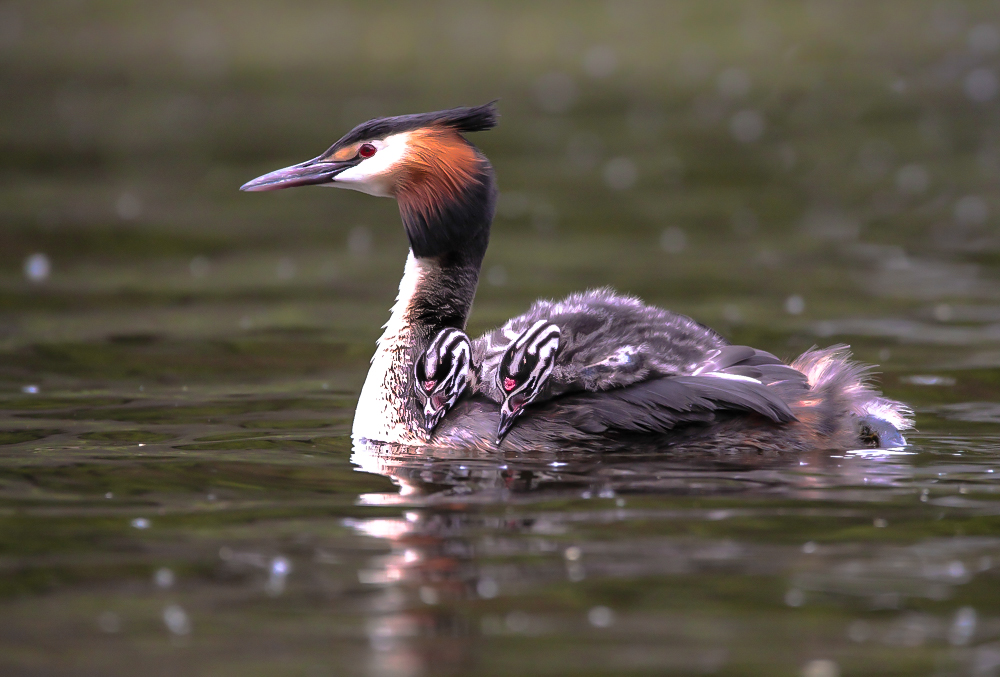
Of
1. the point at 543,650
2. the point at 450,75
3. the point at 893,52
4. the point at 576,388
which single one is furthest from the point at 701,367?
the point at 893,52

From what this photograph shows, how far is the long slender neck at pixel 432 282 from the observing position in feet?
25.6

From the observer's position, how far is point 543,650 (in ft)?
15.5

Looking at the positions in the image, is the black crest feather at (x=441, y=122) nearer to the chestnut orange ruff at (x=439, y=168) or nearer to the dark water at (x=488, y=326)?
the chestnut orange ruff at (x=439, y=168)

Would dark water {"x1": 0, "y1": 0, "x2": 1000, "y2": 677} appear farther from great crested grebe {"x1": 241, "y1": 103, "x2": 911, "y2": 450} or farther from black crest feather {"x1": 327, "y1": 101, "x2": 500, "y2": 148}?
black crest feather {"x1": 327, "y1": 101, "x2": 500, "y2": 148}

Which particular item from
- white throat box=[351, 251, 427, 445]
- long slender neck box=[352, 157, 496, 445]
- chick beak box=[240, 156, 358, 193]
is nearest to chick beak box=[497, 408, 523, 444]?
white throat box=[351, 251, 427, 445]

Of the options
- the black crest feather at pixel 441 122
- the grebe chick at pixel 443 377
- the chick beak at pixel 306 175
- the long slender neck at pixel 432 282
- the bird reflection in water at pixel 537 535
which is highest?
the black crest feather at pixel 441 122

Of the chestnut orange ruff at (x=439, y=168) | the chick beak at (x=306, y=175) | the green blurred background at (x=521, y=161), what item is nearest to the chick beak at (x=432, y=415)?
the chestnut orange ruff at (x=439, y=168)

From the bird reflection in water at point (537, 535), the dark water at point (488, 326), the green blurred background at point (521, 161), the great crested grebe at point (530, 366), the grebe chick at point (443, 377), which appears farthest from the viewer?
the green blurred background at point (521, 161)

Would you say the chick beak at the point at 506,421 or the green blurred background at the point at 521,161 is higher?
the green blurred background at the point at 521,161

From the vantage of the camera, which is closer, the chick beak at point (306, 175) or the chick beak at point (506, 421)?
the chick beak at point (506, 421)

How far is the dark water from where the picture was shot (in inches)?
196

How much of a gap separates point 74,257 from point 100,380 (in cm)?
485

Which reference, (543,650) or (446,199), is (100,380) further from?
(543,650)

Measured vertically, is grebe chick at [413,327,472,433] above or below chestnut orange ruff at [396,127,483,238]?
below
